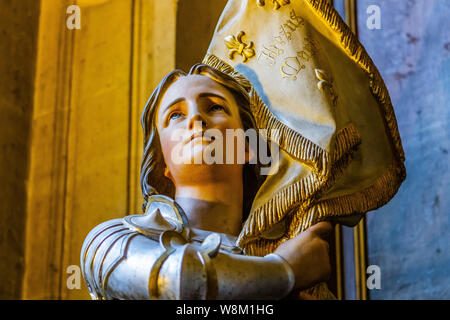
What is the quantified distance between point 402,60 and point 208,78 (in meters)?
1.45

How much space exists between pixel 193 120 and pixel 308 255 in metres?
0.57

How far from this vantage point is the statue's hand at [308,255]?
9.38 feet

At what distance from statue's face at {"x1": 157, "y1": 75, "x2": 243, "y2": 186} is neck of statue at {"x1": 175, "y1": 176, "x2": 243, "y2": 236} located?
0.03 m

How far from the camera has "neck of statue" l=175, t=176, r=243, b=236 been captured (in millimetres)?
3207

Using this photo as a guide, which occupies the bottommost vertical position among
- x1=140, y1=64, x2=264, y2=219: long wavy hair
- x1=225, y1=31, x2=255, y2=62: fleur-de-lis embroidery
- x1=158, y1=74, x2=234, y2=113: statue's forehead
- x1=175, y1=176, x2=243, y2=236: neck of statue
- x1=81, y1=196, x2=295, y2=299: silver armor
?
x1=81, y1=196, x2=295, y2=299: silver armor

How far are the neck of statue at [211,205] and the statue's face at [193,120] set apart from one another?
0.03 meters

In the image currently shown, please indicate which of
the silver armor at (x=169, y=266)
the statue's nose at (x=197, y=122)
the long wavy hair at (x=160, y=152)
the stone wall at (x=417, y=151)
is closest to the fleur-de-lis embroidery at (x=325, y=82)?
the long wavy hair at (x=160, y=152)

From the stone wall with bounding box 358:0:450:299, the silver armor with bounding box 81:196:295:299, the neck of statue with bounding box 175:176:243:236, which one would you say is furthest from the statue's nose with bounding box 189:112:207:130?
the stone wall with bounding box 358:0:450:299

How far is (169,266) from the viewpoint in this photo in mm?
2713

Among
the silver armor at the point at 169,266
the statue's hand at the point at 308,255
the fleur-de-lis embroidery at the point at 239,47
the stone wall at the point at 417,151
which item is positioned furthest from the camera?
the stone wall at the point at 417,151

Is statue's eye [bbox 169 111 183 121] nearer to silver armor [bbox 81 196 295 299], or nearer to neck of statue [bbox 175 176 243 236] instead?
neck of statue [bbox 175 176 243 236]

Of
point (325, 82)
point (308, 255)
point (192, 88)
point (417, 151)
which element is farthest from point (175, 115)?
point (417, 151)

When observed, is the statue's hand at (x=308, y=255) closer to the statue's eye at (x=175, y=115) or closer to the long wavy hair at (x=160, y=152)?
the long wavy hair at (x=160, y=152)
